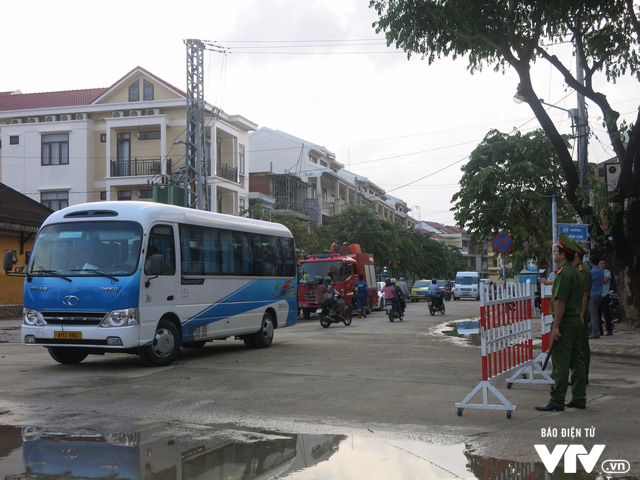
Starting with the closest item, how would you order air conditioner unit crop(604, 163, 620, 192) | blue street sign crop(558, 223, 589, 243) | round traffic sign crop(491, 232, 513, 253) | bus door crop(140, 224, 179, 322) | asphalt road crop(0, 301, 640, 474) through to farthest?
asphalt road crop(0, 301, 640, 474)
bus door crop(140, 224, 179, 322)
blue street sign crop(558, 223, 589, 243)
air conditioner unit crop(604, 163, 620, 192)
round traffic sign crop(491, 232, 513, 253)

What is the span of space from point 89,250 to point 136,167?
3292 cm

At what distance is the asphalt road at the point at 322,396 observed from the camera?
23.2 feet

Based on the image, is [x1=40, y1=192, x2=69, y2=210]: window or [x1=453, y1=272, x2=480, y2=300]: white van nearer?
[x1=40, y1=192, x2=69, y2=210]: window

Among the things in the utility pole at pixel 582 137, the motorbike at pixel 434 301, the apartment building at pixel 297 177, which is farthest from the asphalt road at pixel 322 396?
the apartment building at pixel 297 177

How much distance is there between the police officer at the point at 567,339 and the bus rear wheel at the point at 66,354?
8.03 meters

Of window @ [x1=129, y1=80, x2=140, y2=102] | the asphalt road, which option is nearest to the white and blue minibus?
the asphalt road

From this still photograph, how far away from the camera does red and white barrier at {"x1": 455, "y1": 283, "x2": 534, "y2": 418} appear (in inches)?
303

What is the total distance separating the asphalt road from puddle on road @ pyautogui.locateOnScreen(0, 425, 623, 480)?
39 cm

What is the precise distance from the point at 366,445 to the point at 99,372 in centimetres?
660

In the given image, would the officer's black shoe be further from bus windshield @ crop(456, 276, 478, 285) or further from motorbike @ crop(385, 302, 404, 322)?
bus windshield @ crop(456, 276, 478, 285)

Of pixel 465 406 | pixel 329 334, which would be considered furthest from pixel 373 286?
pixel 465 406

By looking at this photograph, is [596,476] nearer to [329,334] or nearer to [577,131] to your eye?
[329,334]

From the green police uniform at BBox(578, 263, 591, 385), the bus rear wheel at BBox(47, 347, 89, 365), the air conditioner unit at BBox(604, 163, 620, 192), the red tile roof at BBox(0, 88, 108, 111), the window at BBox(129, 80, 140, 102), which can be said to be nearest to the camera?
the green police uniform at BBox(578, 263, 591, 385)

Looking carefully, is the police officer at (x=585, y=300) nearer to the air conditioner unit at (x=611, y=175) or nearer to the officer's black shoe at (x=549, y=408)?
the officer's black shoe at (x=549, y=408)
